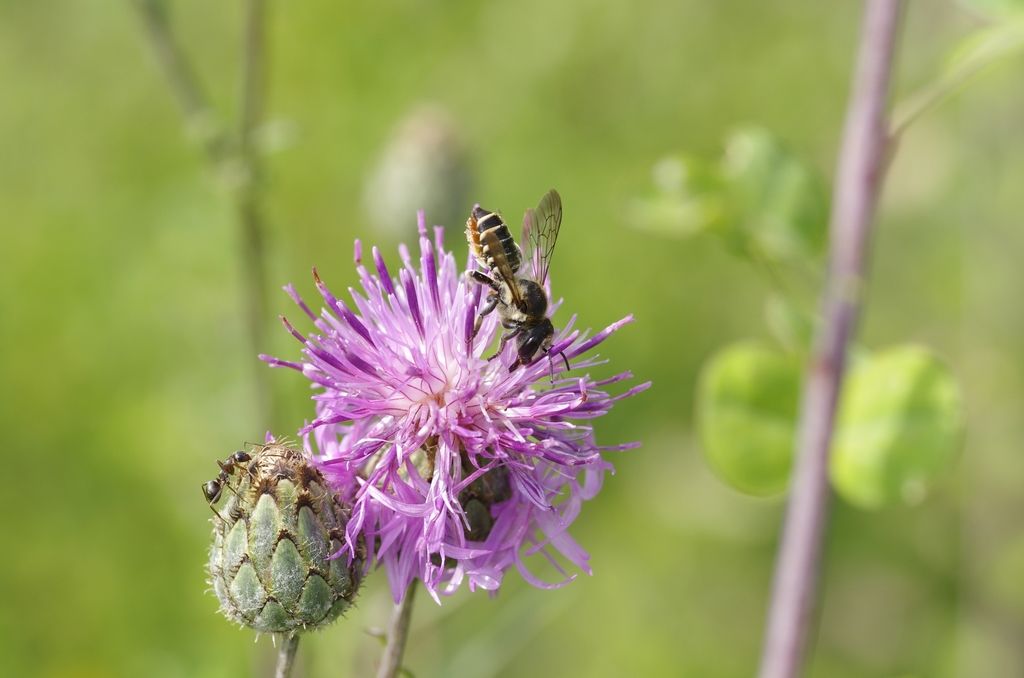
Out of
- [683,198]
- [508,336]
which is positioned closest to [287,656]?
[508,336]

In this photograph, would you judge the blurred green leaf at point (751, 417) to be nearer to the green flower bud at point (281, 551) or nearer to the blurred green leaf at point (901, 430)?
the blurred green leaf at point (901, 430)

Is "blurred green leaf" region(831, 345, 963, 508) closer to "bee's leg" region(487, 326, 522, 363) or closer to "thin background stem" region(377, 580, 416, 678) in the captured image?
"bee's leg" region(487, 326, 522, 363)

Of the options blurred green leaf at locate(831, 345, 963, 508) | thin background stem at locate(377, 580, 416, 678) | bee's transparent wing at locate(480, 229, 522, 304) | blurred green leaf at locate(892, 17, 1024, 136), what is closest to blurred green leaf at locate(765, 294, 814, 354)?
blurred green leaf at locate(831, 345, 963, 508)

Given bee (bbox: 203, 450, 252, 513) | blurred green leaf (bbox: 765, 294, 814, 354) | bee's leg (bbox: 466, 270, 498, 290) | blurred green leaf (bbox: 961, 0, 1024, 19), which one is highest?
blurred green leaf (bbox: 961, 0, 1024, 19)

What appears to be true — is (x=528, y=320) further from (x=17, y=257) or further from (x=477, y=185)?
(x=17, y=257)

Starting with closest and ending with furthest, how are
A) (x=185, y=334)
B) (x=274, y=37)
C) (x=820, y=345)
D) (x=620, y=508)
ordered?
(x=820, y=345) → (x=185, y=334) → (x=620, y=508) → (x=274, y=37)

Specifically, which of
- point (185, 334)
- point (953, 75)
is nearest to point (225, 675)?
point (185, 334)
